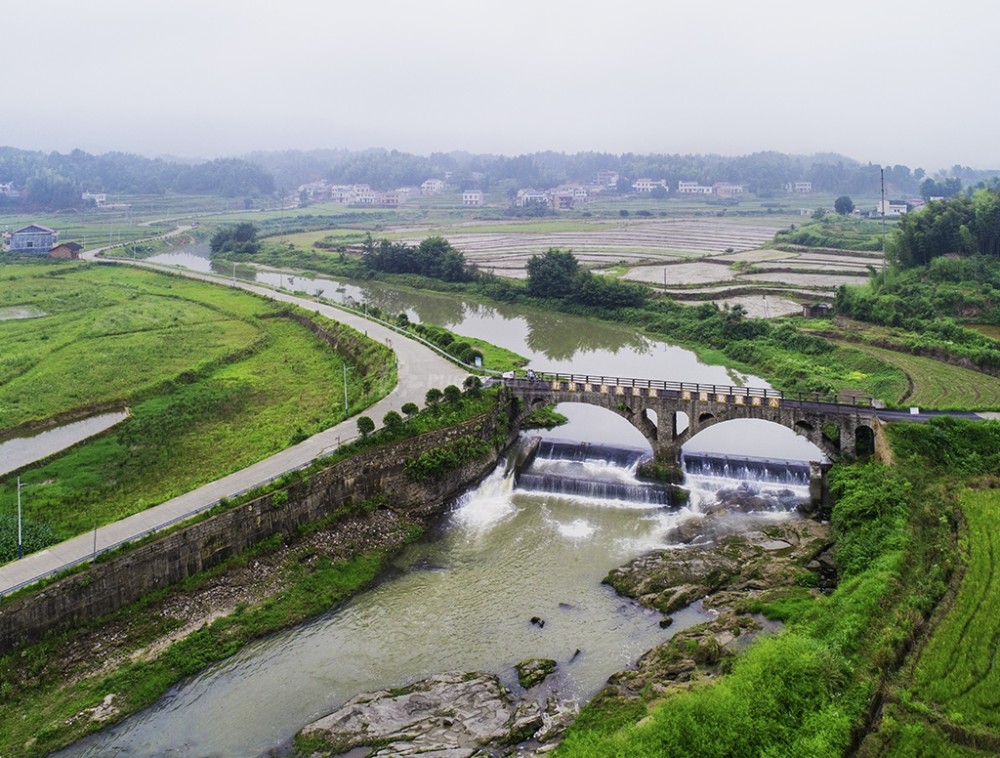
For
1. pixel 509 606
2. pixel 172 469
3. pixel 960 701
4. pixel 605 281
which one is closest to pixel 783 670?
pixel 960 701

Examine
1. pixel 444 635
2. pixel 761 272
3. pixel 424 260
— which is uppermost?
pixel 424 260

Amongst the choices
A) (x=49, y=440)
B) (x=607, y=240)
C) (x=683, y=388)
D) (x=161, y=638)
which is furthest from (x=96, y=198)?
(x=161, y=638)

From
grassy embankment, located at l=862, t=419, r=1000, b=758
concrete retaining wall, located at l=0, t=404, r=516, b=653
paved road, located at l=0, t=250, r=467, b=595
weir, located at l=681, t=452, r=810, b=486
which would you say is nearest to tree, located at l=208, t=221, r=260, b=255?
paved road, located at l=0, t=250, r=467, b=595

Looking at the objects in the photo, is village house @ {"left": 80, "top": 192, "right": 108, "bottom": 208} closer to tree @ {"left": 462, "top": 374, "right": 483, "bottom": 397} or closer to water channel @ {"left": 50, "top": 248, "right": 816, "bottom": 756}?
tree @ {"left": 462, "top": 374, "right": 483, "bottom": 397}

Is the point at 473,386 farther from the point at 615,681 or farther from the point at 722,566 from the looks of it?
the point at 615,681

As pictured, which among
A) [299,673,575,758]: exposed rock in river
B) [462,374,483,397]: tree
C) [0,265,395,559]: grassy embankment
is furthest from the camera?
[462,374,483,397]: tree

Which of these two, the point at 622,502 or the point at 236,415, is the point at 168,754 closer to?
the point at 622,502
